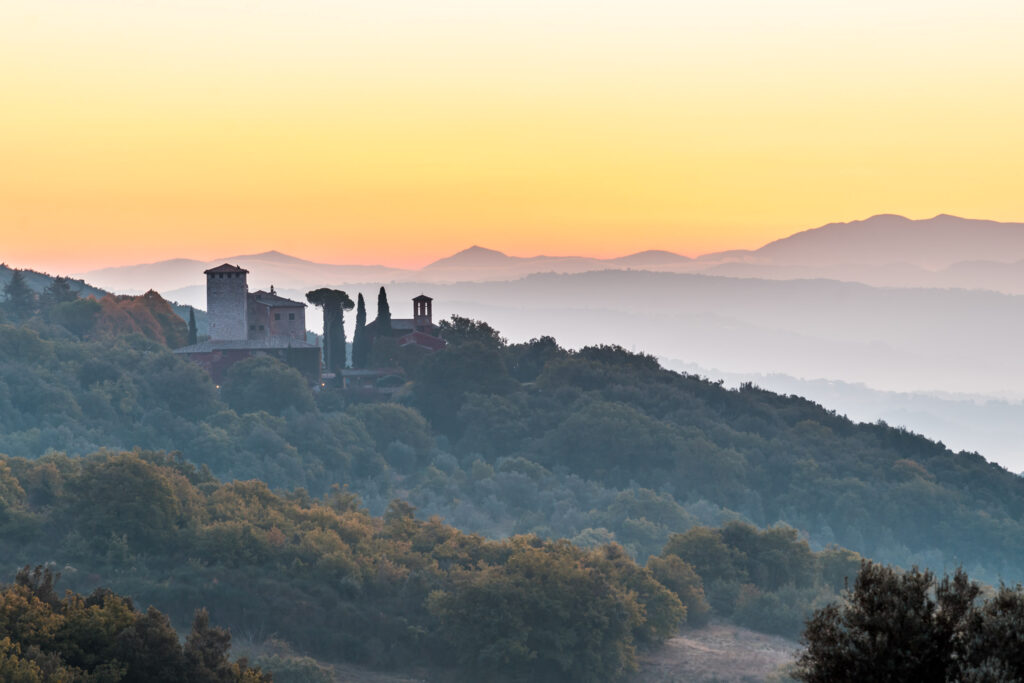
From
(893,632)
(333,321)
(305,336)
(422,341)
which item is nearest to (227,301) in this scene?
(305,336)

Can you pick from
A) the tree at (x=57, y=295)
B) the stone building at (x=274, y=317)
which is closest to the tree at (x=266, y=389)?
the stone building at (x=274, y=317)

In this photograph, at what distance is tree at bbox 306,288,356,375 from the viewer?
86375mm

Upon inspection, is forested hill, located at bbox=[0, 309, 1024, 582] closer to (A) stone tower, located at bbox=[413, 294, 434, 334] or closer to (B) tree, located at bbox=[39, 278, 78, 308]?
(A) stone tower, located at bbox=[413, 294, 434, 334]

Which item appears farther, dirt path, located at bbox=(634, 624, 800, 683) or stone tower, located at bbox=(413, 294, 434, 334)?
stone tower, located at bbox=(413, 294, 434, 334)

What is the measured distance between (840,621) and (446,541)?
33.7m

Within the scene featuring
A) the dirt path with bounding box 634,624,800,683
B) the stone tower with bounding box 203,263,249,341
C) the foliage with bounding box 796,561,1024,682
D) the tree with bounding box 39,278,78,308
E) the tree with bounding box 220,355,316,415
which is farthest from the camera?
the tree with bounding box 39,278,78,308

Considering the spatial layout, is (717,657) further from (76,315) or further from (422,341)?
(76,315)

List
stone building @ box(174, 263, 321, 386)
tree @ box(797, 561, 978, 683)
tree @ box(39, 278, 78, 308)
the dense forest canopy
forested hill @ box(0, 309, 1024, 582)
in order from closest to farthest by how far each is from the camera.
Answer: tree @ box(797, 561, 978, 683) < the dense forest canopy < forested hill @ box(0, 309, 1024, 582) < stone building @ box(174, 263, 321, 386) < tree @ box(39, 278, 78, 308)

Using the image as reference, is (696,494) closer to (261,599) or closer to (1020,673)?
(261,599)

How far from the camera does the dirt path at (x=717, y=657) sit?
38344mm

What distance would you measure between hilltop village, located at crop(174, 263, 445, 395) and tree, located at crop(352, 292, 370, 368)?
74mm

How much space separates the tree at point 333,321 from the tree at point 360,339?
77 centimetres

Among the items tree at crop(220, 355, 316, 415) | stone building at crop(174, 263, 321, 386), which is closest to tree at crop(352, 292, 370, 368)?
stone building at crop(174, 263, 321, 386)

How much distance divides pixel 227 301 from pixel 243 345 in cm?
316
